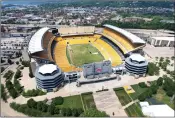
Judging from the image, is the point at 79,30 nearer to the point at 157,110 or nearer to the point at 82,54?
the point at 82,54

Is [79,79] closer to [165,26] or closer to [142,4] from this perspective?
[165,26]

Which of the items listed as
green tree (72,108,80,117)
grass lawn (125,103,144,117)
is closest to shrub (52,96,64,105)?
green tree (72,108,80,117)

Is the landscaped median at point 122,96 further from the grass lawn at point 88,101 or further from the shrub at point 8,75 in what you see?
the shrub at point 8,75

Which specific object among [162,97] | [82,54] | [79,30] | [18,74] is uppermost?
[79,30]

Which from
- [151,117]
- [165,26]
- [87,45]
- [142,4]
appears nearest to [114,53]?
[87,45]

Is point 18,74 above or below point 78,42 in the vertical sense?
above

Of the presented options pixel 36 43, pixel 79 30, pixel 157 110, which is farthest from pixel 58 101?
pixel 79 30
